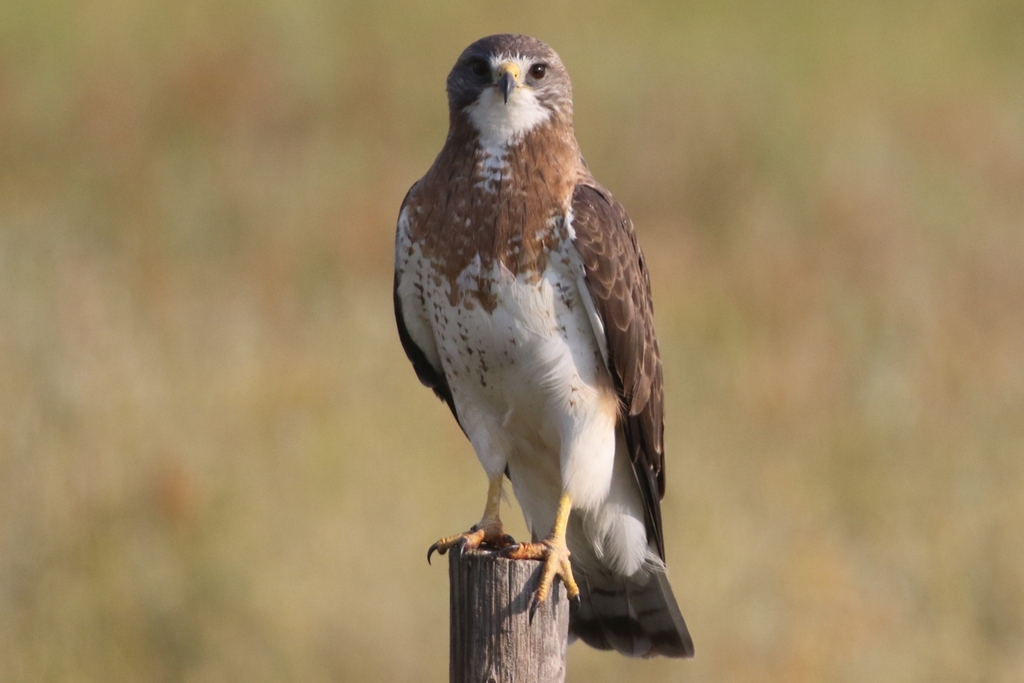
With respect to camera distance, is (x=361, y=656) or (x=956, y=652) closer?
(x=361, y=656)

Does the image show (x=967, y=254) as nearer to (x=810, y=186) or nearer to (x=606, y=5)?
(x=810, y=186)

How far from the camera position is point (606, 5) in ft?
47.0

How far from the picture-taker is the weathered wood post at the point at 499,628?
3.39 meters

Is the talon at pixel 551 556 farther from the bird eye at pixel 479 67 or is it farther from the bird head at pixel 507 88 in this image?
the bird eye at pixel 479 67

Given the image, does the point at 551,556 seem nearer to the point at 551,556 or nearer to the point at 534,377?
the point at 551,556

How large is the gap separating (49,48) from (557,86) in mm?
8521

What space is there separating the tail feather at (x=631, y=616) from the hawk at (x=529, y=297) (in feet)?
1.17

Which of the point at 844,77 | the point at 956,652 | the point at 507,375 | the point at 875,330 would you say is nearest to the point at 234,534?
the point at 507,375

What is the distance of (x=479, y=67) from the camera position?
4.27 meters

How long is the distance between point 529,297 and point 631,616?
138 cm

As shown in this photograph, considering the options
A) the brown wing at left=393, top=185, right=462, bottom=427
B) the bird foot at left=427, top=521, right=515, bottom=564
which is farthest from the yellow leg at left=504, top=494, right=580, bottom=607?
the brown wing at left=393, top=185, right=462, bottom=427

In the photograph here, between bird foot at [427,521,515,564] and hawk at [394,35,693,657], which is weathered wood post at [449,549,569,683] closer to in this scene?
hawk at [394,35,693,657]

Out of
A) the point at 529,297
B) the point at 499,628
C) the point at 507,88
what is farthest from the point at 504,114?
the point at 499,628

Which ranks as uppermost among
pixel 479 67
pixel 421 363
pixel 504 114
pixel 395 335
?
pixel 395 335
